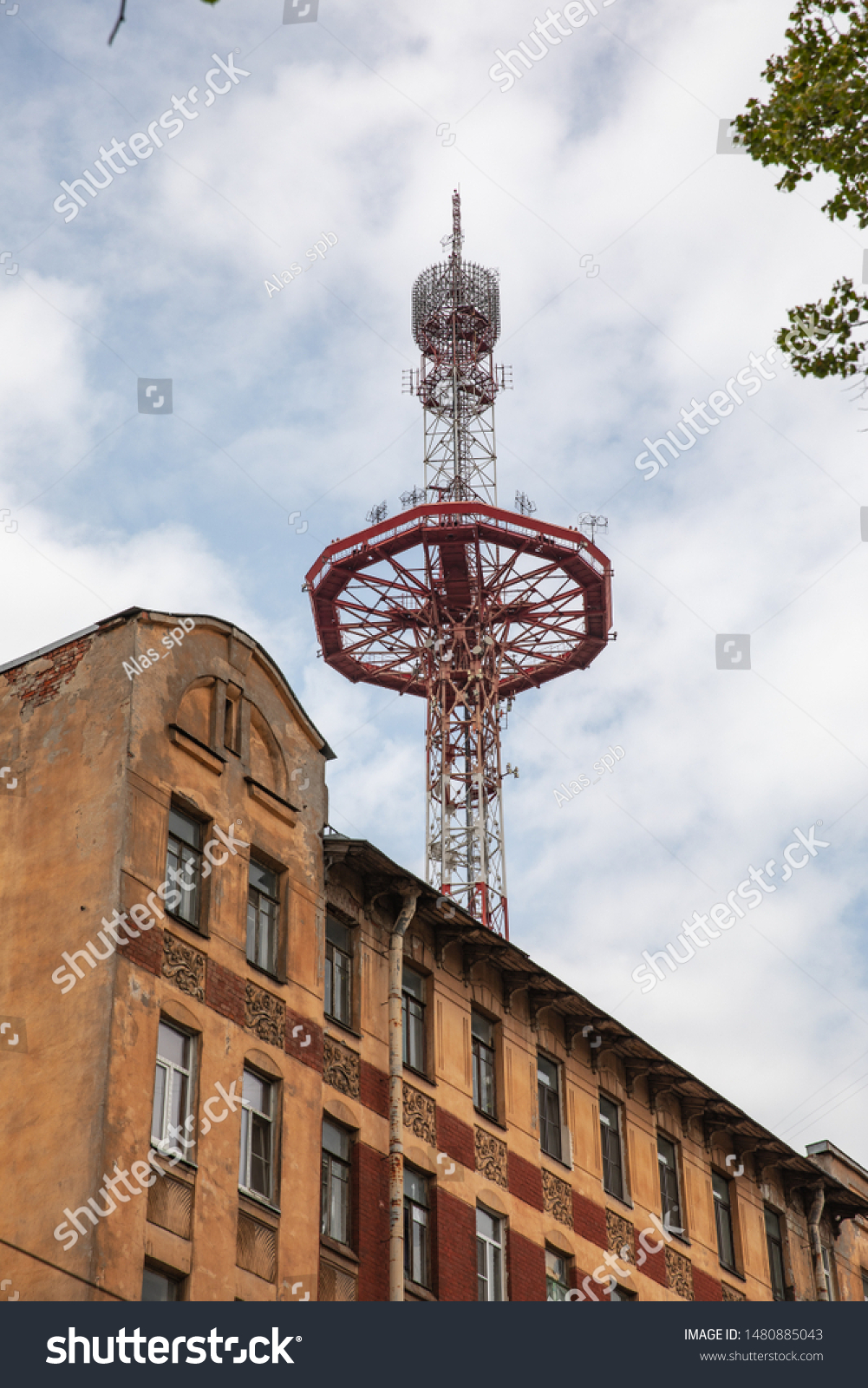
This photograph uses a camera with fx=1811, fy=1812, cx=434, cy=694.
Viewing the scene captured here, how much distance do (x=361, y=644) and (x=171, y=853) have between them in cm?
2571

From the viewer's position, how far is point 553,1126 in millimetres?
30906

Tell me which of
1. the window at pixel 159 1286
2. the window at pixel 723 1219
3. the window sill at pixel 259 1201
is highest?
the window at pixel 723 1219

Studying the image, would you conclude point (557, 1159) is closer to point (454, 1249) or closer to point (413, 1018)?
point (454, 1249)

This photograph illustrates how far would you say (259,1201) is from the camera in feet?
77.4

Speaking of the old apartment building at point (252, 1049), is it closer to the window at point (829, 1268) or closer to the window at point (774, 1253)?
the window at point (774, 1253)

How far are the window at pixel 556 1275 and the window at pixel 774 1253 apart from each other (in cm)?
739

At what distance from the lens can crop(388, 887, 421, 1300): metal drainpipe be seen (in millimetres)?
25156

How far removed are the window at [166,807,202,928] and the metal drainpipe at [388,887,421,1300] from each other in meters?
4.29

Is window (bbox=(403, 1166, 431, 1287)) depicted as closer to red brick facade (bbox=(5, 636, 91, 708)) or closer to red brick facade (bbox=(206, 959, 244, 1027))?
red brick facade (bbox=(206, 959, 244, 1027))

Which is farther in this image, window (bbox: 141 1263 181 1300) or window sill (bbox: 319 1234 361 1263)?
window sill (bbox: 319 1234 361 1263)

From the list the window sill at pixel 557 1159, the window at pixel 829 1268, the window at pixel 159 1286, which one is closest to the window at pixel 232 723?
the window at pixel 159 1286

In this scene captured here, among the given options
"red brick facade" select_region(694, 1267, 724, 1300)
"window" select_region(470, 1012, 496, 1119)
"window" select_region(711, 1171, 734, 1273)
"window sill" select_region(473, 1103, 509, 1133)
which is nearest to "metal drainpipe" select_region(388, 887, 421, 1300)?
"window sill" select_region(473, 1103, 509, 1133)

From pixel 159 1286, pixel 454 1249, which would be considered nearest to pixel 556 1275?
pixel 454 1249

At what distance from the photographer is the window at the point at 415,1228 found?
26.2 metres
